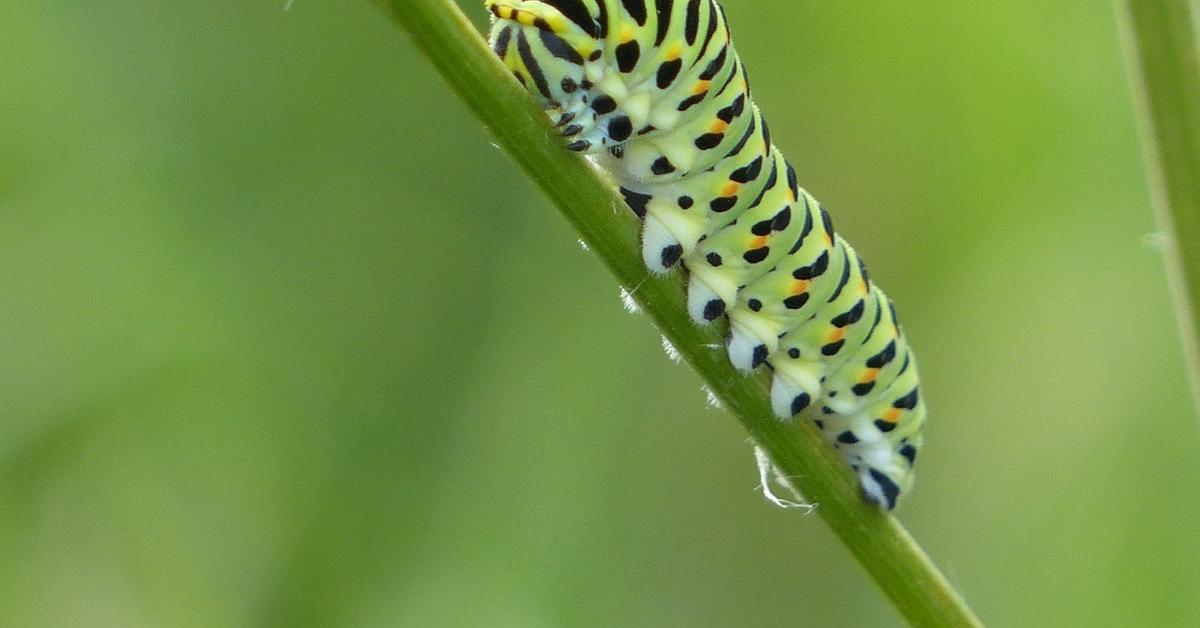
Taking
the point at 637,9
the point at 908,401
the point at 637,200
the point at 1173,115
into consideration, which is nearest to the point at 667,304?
the point at 637,200

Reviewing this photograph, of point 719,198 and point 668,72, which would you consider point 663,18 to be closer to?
point 668,72

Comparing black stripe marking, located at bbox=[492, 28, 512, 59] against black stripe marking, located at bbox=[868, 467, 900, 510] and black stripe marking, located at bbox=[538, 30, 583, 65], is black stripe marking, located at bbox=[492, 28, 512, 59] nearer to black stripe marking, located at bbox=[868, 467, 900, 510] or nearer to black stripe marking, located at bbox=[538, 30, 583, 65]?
black stripe marking, located at bbox=[538, 30, 583, 65]

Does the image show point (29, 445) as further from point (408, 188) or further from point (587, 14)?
point (587, 14)

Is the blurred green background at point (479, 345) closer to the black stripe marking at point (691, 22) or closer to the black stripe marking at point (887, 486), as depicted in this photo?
the black stripe marking at point (887, 486)

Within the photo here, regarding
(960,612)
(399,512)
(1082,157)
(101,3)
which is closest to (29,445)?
(399,512)

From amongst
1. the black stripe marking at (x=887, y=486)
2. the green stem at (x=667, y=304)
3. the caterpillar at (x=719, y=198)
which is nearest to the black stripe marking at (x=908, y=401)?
the caterpillar at (x=719, y=198)

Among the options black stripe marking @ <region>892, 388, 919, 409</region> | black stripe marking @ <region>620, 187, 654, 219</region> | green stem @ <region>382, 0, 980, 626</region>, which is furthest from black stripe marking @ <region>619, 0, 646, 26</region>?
black stripe marking @ <region>892, 388, 919, 409</region>
